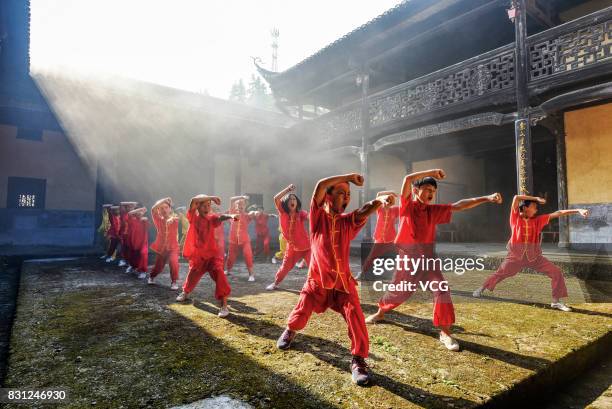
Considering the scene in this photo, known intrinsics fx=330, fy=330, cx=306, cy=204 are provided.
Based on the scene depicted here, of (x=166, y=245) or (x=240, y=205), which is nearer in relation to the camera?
(x=166, y=245)

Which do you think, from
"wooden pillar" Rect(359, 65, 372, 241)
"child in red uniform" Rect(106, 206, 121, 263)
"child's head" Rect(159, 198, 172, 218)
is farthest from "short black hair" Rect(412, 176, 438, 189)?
"child in red uniform" Rect(106, 206, 121, 263)

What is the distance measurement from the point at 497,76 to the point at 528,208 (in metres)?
4.44

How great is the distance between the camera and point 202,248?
173 inches

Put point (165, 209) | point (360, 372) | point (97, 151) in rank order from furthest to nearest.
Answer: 1. point (97, 151)
2. point (165, 209)
3. point (360, 372)

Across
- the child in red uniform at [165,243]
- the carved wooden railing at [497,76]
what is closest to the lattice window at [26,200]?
the child in red uniform at [165,243]

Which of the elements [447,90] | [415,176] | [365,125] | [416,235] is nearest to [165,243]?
[416,235]

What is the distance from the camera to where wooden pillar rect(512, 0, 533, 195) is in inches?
284

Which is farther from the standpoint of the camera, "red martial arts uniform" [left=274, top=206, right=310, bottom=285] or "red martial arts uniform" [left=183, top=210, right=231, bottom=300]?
"red martial arts uniform" [left=274, top=206, right=310, bottom=285]

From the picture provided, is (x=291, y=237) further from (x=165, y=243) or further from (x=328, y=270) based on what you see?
(x=328, y=270)

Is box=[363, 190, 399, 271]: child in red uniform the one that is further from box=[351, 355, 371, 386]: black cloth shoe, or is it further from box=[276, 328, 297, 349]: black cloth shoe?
box=[351, 355, 371, 386]: black cloth shoe

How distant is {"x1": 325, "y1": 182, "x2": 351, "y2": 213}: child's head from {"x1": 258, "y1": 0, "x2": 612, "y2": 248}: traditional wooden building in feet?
20.7

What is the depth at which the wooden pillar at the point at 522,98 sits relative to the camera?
720cm

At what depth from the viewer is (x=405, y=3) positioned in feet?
28.2

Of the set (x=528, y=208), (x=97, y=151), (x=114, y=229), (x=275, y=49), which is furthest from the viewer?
(x=275, y=49)
